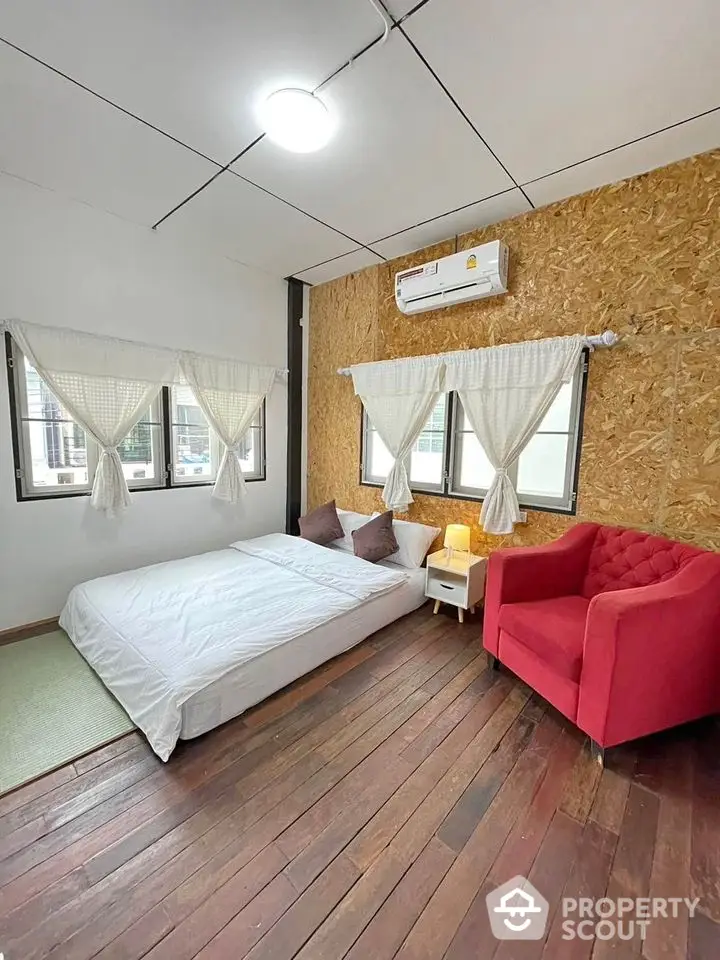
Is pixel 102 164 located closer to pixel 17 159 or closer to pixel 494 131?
pixel 17 159

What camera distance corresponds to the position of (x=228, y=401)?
359 cm

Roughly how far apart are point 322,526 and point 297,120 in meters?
2.84

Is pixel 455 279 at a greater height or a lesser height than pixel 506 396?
greater

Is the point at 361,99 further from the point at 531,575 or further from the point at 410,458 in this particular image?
the point at 531,575

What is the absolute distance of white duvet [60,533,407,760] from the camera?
1833mm

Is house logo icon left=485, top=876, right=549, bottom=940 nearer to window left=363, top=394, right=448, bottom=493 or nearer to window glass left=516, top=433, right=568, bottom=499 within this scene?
window glass left=516, top=433, right=568, bottom=499

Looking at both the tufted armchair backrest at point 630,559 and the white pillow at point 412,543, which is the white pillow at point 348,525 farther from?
the tufted armchair backrest at point 630,559

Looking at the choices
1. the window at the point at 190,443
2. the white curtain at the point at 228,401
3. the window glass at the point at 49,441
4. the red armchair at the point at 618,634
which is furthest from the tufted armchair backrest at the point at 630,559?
the window glass at the point at 49,441

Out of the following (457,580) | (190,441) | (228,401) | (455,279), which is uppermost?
(455,279)

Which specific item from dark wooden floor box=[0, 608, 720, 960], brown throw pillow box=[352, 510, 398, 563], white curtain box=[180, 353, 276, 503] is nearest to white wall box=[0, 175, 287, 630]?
white curtain box=[180, 353, 276, 503]

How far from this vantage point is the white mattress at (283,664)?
70.2 inches

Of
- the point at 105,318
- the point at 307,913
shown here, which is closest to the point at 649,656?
the point at 307,913

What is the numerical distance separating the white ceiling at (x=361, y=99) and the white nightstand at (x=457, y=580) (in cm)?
250

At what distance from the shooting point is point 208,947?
1.09m
